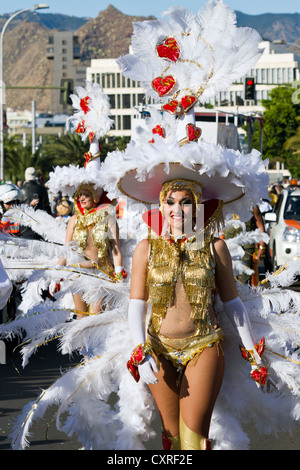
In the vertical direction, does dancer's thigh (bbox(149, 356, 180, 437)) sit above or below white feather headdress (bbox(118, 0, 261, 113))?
below

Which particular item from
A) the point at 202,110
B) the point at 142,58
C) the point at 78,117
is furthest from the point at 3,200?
the point at 202,110

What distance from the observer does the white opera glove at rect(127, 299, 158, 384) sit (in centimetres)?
406

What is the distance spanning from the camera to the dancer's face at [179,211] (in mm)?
4395

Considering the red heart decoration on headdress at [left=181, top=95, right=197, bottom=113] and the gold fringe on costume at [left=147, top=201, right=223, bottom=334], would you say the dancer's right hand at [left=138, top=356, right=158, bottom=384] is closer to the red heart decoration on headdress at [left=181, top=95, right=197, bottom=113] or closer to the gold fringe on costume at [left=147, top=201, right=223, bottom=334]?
the gold fringe on costume at [left=147, top=201, right=223, bottom=334]

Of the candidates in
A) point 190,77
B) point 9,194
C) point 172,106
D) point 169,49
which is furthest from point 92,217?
point 169,49

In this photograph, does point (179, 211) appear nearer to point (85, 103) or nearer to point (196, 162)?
point (196, 162)

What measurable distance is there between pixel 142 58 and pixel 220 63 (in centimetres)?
46

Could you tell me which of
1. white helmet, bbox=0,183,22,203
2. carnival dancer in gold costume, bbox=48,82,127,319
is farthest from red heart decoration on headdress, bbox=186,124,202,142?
white helmet, bbox=0,183,22,203

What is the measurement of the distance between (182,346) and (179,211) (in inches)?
27.4

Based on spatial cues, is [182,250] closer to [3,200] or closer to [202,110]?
[3,200]

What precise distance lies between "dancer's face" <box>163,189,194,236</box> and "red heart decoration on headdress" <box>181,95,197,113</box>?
838 mm

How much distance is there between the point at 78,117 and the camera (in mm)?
9828

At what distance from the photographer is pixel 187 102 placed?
16.6ft
